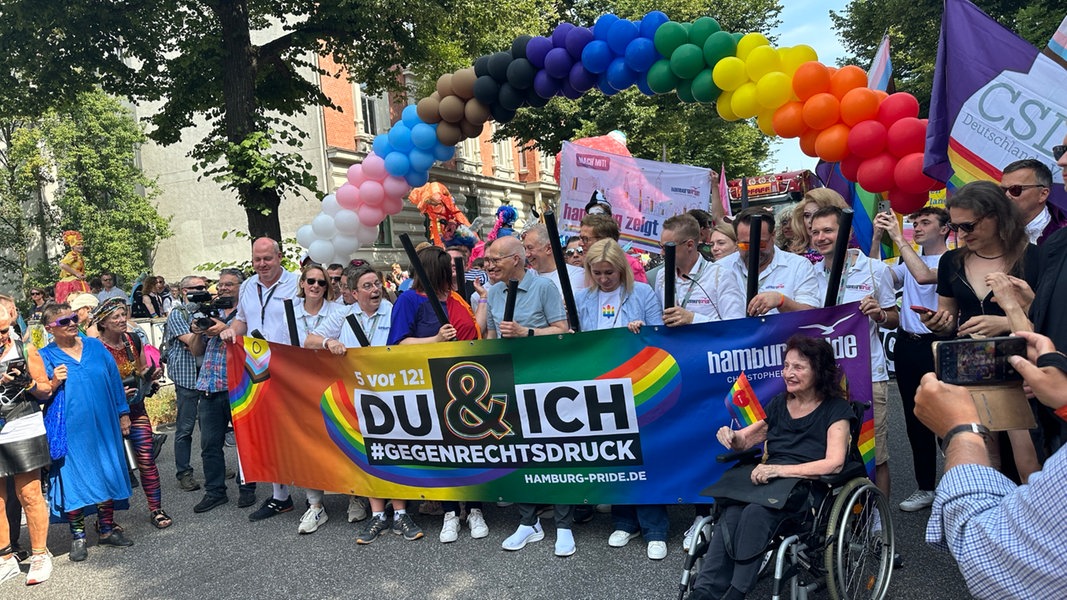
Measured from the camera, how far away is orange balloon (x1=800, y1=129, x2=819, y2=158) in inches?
200

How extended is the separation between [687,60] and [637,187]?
2.81m

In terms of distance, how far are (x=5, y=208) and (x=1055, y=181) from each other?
27030 millimetres

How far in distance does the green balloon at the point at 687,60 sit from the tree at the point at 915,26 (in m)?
15.0

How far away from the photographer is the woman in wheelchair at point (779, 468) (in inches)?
128

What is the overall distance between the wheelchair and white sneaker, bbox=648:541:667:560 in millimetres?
555

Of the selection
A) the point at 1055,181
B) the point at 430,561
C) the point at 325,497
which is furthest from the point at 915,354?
the point at 325,497

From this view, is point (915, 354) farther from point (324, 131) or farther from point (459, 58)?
point (324, 131)

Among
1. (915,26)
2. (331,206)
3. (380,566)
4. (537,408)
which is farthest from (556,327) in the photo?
(915,26)

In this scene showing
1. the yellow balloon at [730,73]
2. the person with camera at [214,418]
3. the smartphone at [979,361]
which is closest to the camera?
the smartphone at [979,361]

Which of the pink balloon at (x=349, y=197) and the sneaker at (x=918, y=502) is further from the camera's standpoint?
the pink balloon at (x=349, y=197)

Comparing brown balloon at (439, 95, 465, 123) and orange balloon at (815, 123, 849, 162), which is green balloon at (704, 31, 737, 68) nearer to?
orange balloon at (815, 123, 849, 162)

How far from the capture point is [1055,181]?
4312 millimetres

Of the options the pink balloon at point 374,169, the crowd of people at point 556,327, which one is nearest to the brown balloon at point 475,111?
the pink balloon at point 374,169

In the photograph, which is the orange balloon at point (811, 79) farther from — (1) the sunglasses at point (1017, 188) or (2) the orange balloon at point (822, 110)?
(1) the sunglasses at point (1017, 188)
